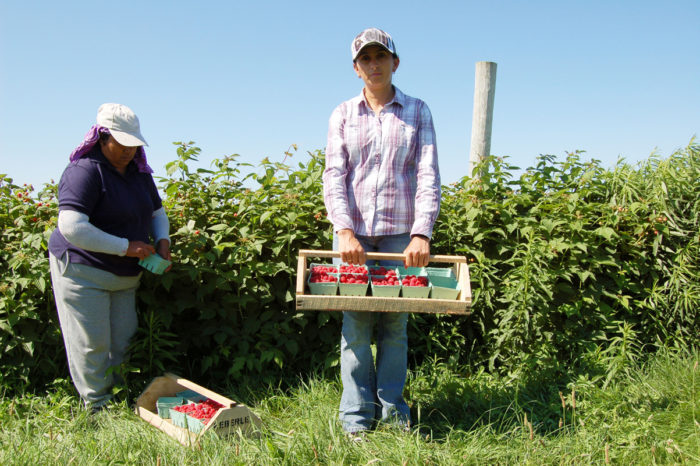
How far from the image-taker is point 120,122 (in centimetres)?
A: 318

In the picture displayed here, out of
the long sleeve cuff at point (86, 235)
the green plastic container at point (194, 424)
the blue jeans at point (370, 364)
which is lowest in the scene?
the green plastic container at point (194, 424)

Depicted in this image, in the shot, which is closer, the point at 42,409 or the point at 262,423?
the point at 262,423

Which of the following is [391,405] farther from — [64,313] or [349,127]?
[64,313]

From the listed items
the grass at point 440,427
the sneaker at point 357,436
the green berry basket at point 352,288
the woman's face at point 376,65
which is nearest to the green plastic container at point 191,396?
the grass at point 440,427

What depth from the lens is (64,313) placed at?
332 centimetres

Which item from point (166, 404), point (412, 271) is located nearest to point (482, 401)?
point (412, 271)

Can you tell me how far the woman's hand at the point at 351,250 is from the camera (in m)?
2.78

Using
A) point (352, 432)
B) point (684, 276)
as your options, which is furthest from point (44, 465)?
point (684, 276)

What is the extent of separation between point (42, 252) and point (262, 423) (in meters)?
1.94

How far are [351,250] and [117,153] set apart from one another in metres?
1.56

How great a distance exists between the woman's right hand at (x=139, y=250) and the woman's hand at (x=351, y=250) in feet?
4.09

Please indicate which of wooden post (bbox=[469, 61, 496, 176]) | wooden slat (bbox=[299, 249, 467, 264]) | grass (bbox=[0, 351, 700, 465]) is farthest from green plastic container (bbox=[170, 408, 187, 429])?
wooden post (bbox=[469, 61, 496, 176])

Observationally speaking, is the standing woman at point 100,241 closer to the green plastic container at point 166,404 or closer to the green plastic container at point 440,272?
the green plastic container at point 166,404

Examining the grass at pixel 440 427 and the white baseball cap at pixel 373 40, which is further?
the white baseball cap at pixel 373 40
